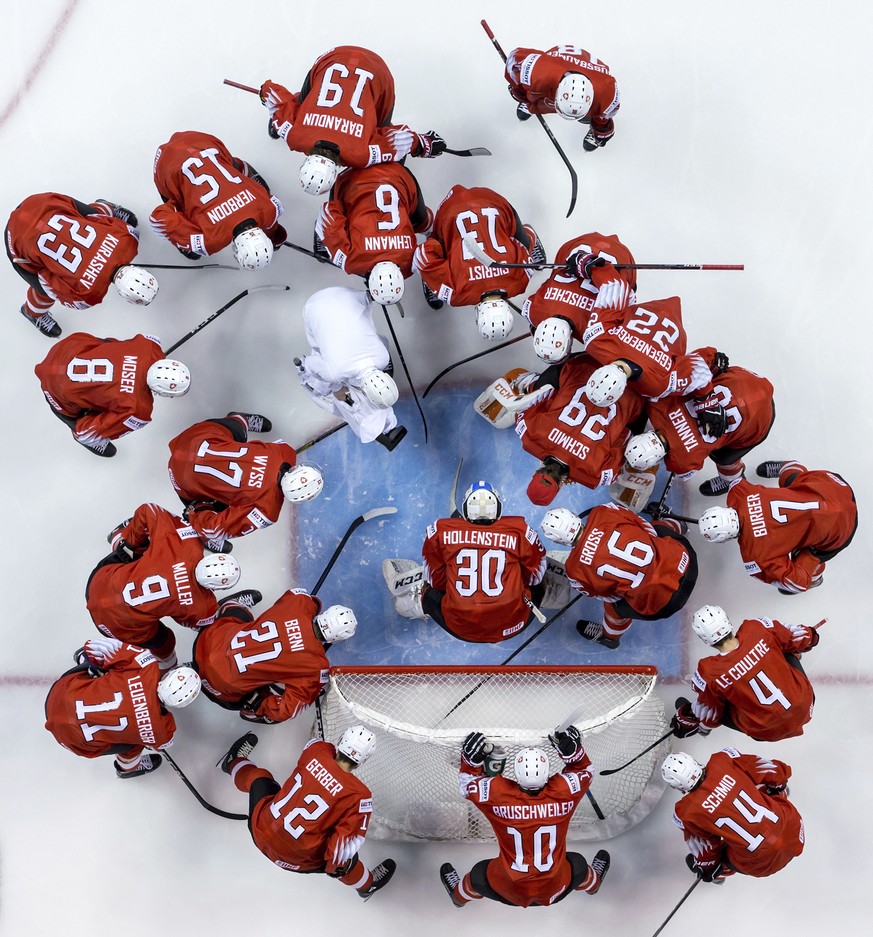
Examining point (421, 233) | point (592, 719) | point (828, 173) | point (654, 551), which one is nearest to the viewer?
point (654, 551)

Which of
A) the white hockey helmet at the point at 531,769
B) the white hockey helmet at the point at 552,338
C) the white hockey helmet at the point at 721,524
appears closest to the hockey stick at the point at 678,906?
the white hockey helmet at the point at 531,769

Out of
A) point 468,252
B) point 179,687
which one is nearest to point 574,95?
point 468,252

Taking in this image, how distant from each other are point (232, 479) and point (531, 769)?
209cm

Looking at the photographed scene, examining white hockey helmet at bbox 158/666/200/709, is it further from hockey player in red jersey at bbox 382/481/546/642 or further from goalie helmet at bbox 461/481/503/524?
goalie helmet at bbox 461/481/503/524

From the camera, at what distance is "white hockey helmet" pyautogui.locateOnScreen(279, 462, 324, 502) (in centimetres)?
495

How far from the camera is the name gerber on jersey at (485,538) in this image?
489 cm

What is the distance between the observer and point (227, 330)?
232 inches

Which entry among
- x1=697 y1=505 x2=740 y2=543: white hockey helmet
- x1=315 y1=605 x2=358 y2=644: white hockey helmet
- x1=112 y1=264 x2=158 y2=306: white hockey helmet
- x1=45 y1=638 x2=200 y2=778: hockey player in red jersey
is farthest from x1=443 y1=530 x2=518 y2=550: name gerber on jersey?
x1=112 y1=264 x2=158 y2=306: white hockey helmet

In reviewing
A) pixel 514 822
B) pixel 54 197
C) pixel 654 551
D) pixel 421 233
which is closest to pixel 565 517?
pixel 654 551

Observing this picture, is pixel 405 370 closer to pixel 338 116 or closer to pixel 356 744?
pixel 338 116

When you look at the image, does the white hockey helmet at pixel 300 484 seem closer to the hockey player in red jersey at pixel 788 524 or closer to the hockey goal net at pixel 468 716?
the hockey goal net at pixel 468 716

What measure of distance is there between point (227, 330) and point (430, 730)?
8.71ft

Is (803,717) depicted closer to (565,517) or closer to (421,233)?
(565,517)

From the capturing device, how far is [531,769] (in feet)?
15.6
